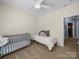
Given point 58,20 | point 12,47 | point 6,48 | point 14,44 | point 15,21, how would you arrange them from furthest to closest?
A: point 15,21 < point 58,20 < point 14,44 < point 12,47 < point 6,48

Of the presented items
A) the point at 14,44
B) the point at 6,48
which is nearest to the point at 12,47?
the point at 14,44

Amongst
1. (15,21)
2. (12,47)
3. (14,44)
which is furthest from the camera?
(15,21)

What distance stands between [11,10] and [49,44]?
126 inches

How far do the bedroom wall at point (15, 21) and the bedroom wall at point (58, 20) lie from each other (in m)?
1.04

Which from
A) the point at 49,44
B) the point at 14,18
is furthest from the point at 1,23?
the point at 49,44

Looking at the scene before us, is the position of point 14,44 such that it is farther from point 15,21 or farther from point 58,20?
point 58,20

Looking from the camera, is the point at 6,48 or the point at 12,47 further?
the point at 12,47

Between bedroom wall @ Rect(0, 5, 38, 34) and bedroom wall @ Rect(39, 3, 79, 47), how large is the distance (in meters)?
1.04

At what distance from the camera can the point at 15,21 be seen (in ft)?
17.7

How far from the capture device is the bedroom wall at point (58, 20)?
13.9ft

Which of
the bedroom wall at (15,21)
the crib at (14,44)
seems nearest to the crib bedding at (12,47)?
the crib at (14,44)

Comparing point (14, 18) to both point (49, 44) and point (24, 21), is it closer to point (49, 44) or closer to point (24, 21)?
point (24, 21)

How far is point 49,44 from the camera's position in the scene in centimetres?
415

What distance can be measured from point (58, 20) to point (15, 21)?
2809mm
